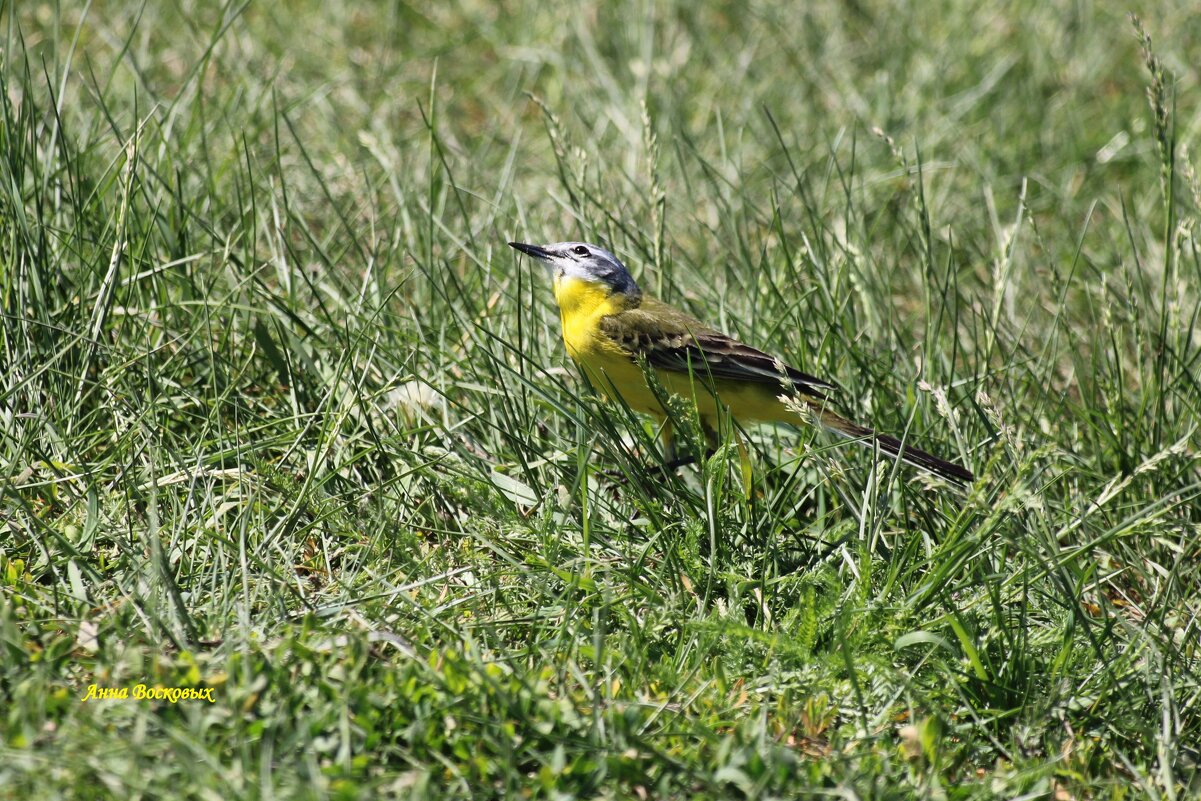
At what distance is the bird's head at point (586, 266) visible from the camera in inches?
199

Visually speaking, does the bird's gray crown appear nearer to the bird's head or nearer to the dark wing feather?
the bird's head

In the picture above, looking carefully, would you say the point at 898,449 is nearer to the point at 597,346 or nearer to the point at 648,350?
the point at 648,350

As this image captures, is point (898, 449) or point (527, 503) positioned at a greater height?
point (898, 449)

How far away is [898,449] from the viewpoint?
4.02 metres

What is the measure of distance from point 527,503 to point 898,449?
1279 millimetres

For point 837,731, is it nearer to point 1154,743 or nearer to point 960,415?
point 1154,743

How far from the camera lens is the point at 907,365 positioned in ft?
16.0

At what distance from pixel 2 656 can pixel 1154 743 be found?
9.47 ft

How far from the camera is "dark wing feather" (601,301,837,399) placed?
4.55 meters
